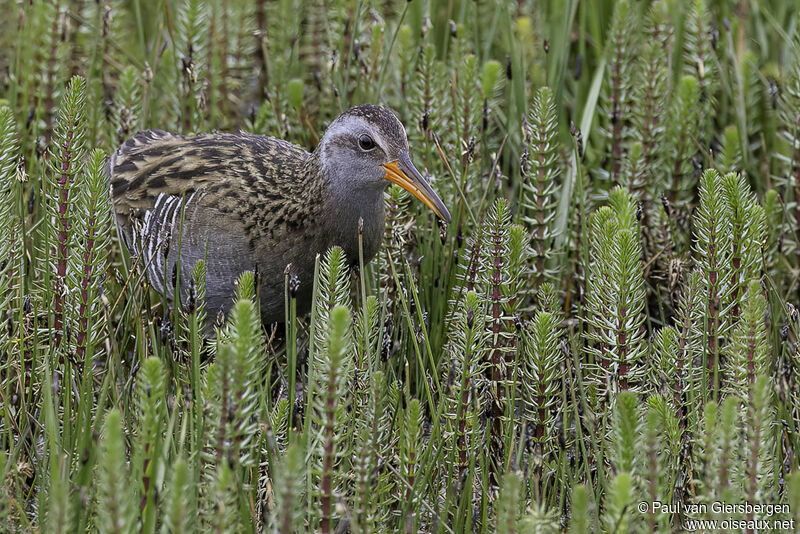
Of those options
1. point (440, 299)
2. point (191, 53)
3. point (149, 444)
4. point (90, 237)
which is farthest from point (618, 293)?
point (191, 53)

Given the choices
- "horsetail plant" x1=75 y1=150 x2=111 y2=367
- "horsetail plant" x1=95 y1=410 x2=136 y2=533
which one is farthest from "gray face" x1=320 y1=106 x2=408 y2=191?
"horsetail plant" x1=95 y1=410 x2=136 y2=533

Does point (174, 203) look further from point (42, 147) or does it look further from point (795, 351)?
point (795, 351)

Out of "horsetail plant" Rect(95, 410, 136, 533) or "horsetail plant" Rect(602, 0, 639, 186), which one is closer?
"horsetail plant" Rect(95, 410, 136, 533)

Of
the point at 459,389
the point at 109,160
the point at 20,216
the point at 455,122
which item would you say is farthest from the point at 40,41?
the point at 459,389

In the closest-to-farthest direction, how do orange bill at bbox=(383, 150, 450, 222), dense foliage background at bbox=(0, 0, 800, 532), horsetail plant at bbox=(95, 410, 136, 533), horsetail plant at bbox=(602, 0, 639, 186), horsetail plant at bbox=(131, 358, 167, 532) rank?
1. horsetail plant at bbox=(95, 410, 136, 533)
2. horsetail plant at bbox=(131, 358, 167, 532)
3. dense foliage background at bbox=(0, 0, 800, 532)
4. orange bill at bbox=(383, 150, 450, 222)
5. horsetail plant at bbox=(602, 0, 639, 186)

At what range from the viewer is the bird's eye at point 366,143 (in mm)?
4207

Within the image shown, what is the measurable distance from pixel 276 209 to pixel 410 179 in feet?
1.81

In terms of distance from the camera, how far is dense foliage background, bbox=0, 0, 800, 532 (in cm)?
279

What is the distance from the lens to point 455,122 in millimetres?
4906

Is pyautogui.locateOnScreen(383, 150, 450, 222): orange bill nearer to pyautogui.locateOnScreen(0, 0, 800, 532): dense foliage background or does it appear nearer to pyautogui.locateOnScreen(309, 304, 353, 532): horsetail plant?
pyautogui.locateOnScreen(0, 0, 800, 532): dense foliage background

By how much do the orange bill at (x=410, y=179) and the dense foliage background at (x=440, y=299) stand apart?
251 mm

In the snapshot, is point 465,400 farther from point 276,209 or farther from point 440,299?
point 276,209

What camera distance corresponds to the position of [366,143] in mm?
4230

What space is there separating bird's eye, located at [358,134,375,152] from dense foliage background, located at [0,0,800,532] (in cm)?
39
